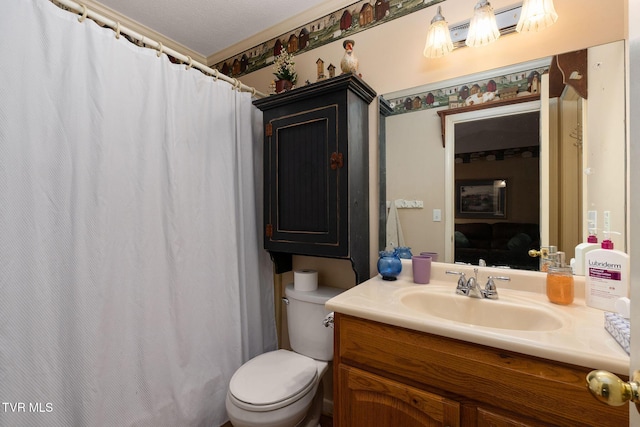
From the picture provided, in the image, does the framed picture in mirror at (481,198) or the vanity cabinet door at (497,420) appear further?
the framed picture in mirror at (481,198)

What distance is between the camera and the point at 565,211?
110 centimetres

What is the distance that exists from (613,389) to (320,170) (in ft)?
3.93

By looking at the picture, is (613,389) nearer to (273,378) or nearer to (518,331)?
(518,331)

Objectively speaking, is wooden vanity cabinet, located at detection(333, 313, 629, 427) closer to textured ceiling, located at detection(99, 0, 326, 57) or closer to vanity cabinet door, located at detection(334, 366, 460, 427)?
vanity cabinet door, located at detection(334, 366, 460, 427)

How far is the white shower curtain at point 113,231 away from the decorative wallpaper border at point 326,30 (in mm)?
525

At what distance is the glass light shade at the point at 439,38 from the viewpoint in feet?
4.19

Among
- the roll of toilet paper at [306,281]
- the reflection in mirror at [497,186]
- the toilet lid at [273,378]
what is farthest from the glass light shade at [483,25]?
the toilet lid at [273,378]

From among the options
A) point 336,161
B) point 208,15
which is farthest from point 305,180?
point 208,15

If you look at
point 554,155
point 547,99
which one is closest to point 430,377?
point 554,155

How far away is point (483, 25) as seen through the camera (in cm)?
120

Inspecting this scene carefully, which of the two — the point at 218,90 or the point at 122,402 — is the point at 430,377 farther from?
the point at 218,90

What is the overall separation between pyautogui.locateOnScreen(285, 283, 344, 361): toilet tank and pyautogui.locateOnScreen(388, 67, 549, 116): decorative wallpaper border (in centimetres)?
107

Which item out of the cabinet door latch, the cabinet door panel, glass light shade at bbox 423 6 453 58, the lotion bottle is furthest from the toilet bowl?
glass light shade at bbox 423 6 453 58

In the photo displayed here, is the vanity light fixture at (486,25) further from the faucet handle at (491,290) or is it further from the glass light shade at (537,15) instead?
the faucet handle at (491,290)
